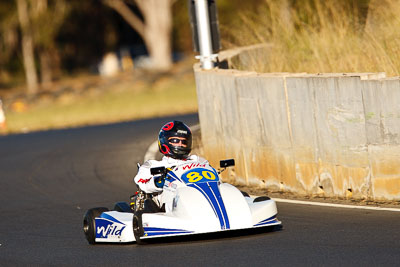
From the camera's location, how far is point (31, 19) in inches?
2176

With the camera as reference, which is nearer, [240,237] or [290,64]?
[240,237]

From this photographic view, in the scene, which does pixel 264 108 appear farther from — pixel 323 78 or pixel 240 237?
pixel 240 237

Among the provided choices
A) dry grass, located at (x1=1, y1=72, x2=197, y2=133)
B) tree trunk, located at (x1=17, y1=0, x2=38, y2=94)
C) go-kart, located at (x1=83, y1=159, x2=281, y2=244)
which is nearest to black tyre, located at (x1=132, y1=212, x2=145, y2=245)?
go-kart, located at (x1=83, y1=159, x2=281, y2=244)

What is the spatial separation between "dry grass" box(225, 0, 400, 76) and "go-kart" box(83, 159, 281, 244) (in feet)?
14.0

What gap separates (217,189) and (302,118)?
2885 mm

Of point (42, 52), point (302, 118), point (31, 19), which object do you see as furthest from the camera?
point (42, 52)

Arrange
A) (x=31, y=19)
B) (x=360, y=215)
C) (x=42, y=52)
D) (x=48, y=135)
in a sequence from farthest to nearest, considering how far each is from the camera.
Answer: (x=42, y=52) < (x=31, y=19) < (x=48, y=135) < (x=360, y=215)

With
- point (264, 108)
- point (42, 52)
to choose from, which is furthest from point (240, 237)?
point (42, 52)

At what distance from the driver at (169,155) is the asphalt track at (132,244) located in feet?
2.13

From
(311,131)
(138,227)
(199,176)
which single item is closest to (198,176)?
(199,176)

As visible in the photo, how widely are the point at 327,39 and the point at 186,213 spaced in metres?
7.09

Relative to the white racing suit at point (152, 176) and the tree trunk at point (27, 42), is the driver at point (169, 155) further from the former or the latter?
the tree trunk at point (27, 42)

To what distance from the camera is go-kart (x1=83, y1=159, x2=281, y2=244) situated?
9109 millimetres

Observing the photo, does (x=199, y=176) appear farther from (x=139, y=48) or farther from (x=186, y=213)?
(x=139, y=48)
